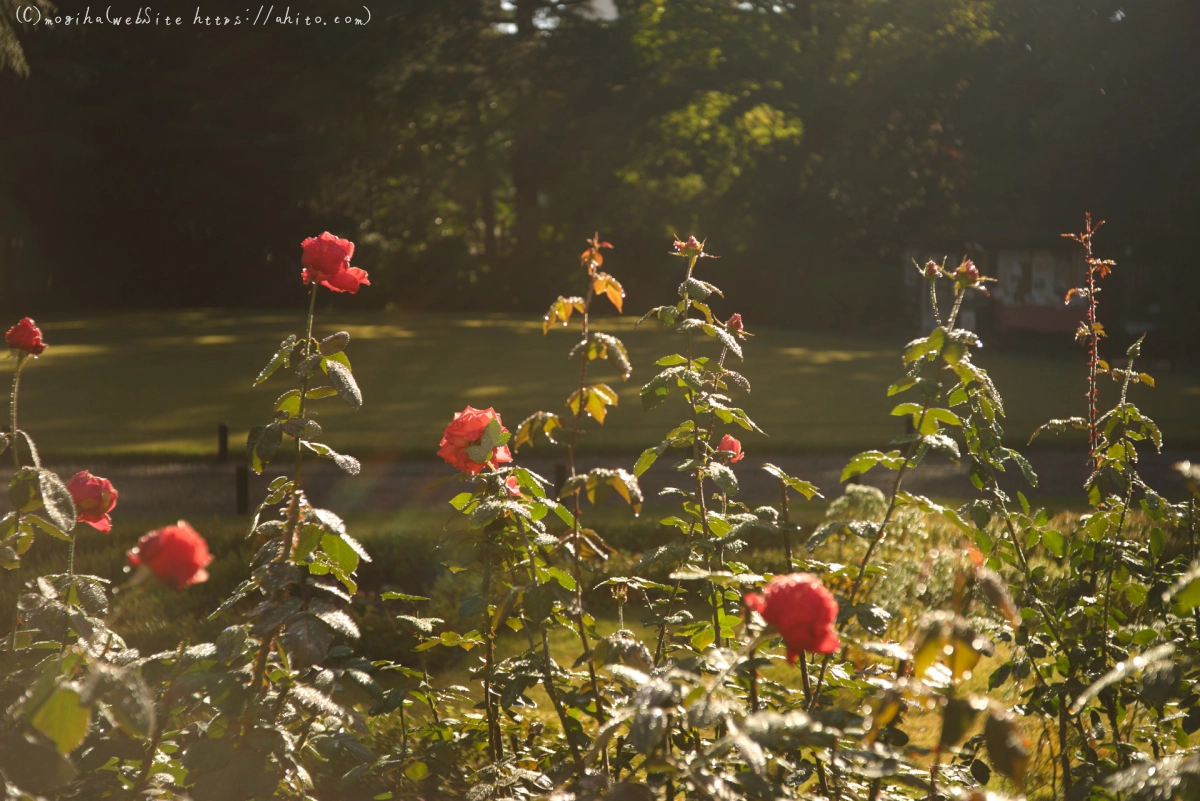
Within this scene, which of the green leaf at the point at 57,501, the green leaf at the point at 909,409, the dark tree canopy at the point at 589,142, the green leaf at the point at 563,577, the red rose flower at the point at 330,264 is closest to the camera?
the green leaf at the point at 57,501

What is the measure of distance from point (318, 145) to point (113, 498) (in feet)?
103

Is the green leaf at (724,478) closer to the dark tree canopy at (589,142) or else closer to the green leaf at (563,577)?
the green leaf at (563,577)

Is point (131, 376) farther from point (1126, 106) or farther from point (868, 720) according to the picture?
point (1126, 106)

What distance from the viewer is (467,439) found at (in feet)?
8.24

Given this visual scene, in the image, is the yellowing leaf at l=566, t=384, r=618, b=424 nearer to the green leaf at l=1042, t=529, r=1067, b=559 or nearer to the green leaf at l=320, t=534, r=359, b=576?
the green leaf at l=320, t=534, r=359, b=576

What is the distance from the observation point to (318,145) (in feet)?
105

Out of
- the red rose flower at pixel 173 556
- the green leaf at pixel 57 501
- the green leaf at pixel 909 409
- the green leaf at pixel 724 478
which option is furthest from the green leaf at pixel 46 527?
the green leaf at pixel 909 409

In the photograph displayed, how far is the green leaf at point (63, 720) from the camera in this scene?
1373mm

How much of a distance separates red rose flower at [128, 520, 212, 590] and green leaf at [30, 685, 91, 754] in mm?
215

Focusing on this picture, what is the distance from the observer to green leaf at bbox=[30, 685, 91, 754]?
1.37m

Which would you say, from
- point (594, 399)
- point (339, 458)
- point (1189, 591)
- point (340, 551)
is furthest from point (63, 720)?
point (1189, 591)

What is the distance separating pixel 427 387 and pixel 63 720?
55.1 feet

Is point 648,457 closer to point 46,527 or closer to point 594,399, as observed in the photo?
point 594,399

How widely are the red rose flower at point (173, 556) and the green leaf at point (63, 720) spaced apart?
22 centimetres
